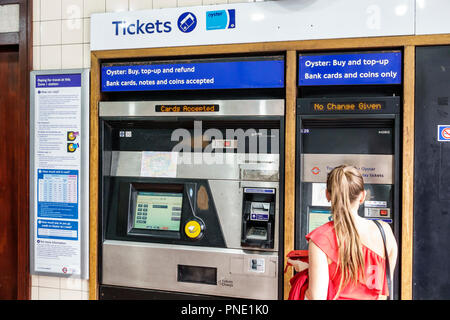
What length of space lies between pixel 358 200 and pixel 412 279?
3.31ft

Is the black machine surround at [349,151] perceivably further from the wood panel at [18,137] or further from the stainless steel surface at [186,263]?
the wood panel at [18,137]

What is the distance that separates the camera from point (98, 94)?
278 centimetres

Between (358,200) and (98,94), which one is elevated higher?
(98,94)

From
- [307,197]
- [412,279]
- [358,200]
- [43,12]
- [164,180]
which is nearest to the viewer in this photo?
[358,200]

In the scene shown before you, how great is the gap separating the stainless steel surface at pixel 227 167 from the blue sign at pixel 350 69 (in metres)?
0.55

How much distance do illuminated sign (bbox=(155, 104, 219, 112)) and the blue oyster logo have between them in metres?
0.50

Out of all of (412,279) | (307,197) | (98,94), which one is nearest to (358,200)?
(307,197)

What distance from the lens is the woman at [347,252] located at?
1631 millimetres

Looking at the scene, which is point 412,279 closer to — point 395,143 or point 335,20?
point 395,143

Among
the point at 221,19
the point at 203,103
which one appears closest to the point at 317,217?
the point at 203,103

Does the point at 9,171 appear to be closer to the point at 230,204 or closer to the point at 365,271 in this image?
the point at 230,204

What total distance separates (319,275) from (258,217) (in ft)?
3.05

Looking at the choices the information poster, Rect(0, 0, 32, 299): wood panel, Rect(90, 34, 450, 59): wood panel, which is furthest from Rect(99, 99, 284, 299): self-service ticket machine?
Rect(0, 0, 32, 299): wood panel

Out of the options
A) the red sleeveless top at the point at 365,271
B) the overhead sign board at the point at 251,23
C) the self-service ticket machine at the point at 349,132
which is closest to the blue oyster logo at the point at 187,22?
the overhead sign board at the point at 251,23
